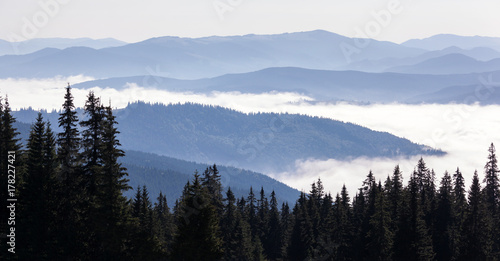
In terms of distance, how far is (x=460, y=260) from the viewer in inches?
2867

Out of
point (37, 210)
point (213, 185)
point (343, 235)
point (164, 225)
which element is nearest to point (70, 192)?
point (37, 210)

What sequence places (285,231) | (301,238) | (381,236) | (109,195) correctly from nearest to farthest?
(109,195) → (381,236) → (301,238) → (285,231)

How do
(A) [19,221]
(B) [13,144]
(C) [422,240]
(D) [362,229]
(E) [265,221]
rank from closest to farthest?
(A) [19,221]
(B) [13,144]
(C) [422,240]
(D) [362,229]
(E) [265,221]

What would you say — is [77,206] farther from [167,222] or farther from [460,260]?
[460,260]

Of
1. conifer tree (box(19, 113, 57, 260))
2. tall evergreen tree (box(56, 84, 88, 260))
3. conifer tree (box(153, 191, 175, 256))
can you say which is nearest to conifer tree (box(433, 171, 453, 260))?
conifer tree (box(153, 191, 175, 256))

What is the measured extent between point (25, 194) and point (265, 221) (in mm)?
54531

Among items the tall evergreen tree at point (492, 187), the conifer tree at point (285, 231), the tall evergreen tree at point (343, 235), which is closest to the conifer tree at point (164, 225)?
Answer: the conifer tree at point (285, 231)

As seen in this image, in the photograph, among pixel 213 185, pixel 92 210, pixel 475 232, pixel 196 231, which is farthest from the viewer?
pixel 475 232

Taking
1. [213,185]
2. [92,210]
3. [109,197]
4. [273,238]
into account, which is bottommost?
[273,238]

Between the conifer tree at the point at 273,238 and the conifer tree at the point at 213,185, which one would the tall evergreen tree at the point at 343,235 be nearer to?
the conifer tree at the point at 213,185

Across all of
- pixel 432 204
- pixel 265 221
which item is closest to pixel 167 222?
pixel 265 221

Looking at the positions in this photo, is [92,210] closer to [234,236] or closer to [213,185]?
[213,185]

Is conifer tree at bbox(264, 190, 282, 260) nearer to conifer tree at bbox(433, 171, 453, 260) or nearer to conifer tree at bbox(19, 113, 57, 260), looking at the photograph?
conifer tree at bbox(433, 171, 453, 260)

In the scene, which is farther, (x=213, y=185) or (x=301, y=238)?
(x=301, y=238)
